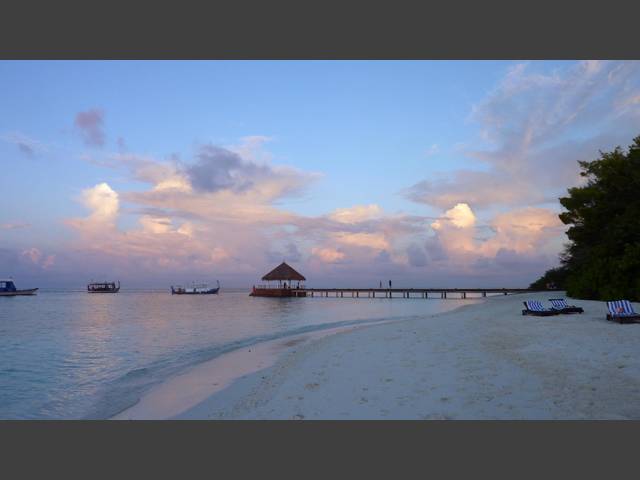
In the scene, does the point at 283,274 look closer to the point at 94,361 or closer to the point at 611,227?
the point at 611,227

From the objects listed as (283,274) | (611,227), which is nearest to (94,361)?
(611,227)

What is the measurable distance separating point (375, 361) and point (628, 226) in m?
18.6

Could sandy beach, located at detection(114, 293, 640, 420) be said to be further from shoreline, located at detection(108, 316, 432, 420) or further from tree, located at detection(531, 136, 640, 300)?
tree, located at detection(531, 136, 640, 300)

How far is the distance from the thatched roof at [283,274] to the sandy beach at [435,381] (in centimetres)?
5845

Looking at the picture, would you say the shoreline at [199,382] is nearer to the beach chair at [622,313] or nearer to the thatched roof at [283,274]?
the beach chair at [622,313]

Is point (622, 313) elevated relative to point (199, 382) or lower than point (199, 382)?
elevated

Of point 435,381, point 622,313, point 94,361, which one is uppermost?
point 622,313

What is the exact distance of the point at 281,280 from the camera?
72.5 meters

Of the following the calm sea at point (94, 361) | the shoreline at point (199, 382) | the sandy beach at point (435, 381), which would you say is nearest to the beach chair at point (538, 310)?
the sandy beach at point (435, 381)

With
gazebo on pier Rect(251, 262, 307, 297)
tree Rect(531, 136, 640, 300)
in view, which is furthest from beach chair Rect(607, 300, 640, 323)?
gazebo on pier Rect(251, 262, 307, 297)

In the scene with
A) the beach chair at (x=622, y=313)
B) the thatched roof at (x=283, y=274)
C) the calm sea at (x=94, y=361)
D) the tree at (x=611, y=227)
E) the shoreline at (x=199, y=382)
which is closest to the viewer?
the shoreline at (x=199, y=382)

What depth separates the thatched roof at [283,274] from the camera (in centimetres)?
7150

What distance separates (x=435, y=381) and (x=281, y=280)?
65906mm

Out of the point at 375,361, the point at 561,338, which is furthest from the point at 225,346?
the point at 561,338
